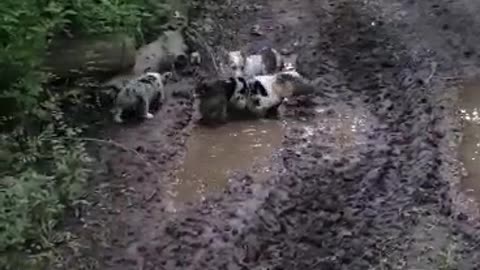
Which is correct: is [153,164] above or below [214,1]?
below

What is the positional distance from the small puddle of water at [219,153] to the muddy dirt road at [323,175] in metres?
0.02

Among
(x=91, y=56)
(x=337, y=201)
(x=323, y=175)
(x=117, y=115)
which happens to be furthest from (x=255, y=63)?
(x=337, y=201)

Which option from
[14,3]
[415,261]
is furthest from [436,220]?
[14,3]

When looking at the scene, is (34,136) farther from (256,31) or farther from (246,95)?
(256,31)

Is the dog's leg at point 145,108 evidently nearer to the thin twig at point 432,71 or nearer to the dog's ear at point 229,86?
the dog's ear at point 229,86

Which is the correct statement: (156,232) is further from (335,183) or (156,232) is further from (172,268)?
(335,183)

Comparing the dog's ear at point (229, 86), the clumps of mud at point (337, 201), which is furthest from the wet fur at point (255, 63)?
the clumps of mud at point (337, 201)

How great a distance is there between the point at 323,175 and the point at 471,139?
136 centimetres

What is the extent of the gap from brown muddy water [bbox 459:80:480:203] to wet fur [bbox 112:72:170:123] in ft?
9.66

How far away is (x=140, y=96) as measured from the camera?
8352 mm

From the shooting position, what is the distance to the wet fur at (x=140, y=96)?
8367 mm

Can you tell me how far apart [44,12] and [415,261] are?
3.79 m

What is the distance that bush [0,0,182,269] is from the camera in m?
5.90

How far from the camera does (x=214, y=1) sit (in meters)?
11.7
